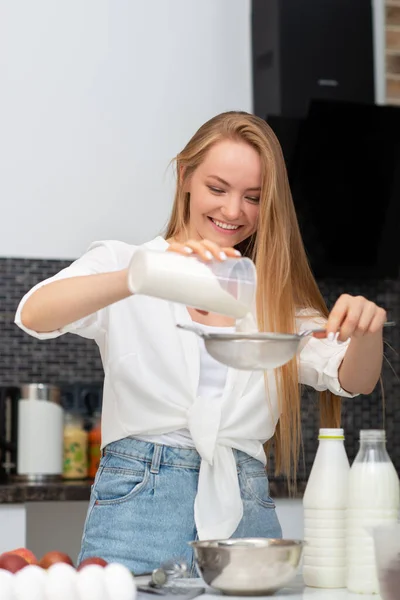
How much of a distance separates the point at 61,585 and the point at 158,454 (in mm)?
583

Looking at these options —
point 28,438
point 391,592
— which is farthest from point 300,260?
point 28,438

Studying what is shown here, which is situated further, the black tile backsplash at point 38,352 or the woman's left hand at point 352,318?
the black tile backsplash at point 38,352

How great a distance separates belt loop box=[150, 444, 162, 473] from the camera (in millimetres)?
1659

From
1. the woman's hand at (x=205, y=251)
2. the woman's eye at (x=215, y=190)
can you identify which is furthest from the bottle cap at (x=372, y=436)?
the woman's eye at (x=215, y=190)

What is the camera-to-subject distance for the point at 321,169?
322 centimetres

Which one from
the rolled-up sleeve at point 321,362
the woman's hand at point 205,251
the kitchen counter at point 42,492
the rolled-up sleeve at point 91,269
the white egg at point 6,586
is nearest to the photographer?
the white egg at point 6,586

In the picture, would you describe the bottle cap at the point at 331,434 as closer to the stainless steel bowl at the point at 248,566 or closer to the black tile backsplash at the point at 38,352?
the stainless steel bowl at the point at 248,566

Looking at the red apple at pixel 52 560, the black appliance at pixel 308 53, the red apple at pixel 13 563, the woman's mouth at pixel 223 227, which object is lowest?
the red apple at pixel 52 560

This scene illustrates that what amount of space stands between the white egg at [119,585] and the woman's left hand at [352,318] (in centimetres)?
48

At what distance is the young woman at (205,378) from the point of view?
163 centimetres

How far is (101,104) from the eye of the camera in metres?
3.22

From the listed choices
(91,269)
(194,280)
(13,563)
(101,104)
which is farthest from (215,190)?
(101,104)

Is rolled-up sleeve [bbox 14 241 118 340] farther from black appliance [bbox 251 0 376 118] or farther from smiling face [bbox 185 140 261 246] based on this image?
black appliance [bbox 251 0 376 118]

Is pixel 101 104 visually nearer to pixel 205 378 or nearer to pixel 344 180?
pixel 344 180
